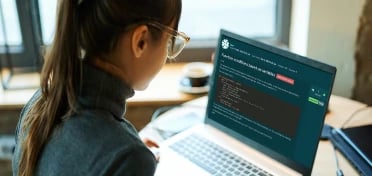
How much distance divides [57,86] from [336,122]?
3.13 ft

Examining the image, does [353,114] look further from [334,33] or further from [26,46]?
[26,46]

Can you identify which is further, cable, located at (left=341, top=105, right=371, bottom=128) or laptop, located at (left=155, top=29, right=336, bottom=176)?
cable, located at (left=341, top=105, right=371, bottom=128)

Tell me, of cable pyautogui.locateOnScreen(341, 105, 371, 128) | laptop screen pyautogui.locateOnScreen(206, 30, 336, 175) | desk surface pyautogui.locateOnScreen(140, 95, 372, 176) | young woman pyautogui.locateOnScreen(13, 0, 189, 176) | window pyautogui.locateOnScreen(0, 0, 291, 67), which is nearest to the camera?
young woman pyautogui.locateOnScreen(13, 0, 189, 176)

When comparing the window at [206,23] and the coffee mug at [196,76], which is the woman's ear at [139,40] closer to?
the coffee mug at [196,76]

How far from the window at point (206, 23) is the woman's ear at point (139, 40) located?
1.14 m

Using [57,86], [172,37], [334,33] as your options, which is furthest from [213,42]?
[57,86]

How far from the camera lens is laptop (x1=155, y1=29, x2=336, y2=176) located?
1.25 metres

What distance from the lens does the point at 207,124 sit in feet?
4.95

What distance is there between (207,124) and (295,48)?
0.65 metres

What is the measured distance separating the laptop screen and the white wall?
546 millimetres

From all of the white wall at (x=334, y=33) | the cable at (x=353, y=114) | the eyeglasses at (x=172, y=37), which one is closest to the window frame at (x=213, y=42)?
the white wall at (x=334, y=33)

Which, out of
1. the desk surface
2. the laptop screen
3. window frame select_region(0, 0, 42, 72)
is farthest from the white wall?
window frame select_region(0, 0, 42, 72)

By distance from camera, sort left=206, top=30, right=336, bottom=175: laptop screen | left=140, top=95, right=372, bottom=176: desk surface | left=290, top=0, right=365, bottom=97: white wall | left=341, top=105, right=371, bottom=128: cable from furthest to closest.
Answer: left=290, top=0, right=365, bottom=97: white wall → left=341, top=105, right=371, bottom=128: cable → left=140, top=95, right=372, bottom=176: desk surface → left=206, top=30, right=336, bottom=175: laptop screen

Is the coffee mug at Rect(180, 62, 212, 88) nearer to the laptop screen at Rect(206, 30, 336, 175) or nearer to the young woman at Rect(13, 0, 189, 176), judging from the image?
the laptop screen at Rect(206, 30, 336, 175)
